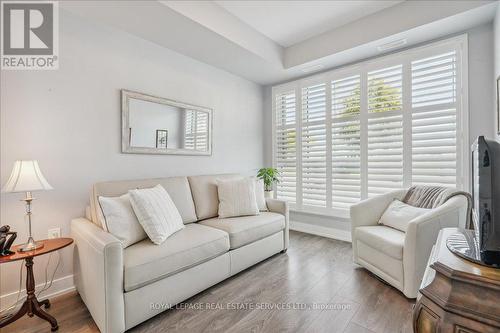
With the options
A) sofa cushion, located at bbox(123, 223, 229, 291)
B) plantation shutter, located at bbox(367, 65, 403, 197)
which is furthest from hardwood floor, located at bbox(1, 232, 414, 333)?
plantation shutter, located at bbox(367, 65, 403, 197)

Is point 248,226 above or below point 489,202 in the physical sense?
below

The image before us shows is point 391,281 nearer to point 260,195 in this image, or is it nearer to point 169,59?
point 260,195

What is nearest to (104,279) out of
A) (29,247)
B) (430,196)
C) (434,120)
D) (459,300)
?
(29,247)

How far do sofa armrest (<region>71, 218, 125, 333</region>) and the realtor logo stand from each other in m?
1.48

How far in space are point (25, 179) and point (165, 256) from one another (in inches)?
42.4

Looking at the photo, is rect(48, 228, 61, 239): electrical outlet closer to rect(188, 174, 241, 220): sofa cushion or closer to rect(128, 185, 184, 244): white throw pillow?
rect(128, 185, 184, 244): white throw pillow

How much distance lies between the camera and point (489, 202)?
849mm

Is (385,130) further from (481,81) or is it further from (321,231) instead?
(321,231)

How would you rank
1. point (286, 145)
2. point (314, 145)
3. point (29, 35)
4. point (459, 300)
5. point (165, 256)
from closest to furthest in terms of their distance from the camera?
1. point (459, 300)
2. point (165, 256)
3. point (29, 35)
4. point (314, 145)
5. point (286, 145)

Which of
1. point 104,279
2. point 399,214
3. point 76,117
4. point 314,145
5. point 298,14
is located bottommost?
point 104,279

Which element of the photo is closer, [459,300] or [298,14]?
[459,300]

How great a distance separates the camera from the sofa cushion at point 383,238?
1.97 metres

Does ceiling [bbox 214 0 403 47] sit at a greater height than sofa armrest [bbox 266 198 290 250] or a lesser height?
greater

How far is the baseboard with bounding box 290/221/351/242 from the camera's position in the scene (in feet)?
10.9
